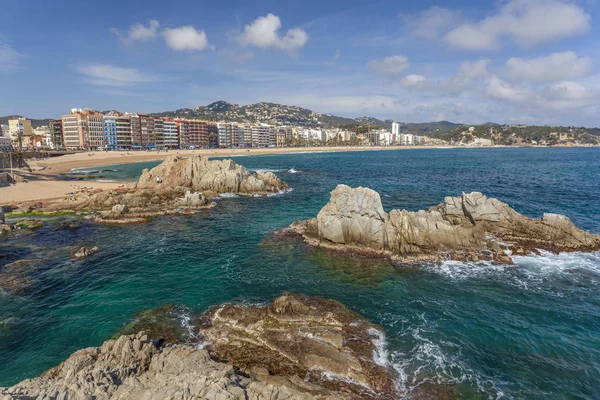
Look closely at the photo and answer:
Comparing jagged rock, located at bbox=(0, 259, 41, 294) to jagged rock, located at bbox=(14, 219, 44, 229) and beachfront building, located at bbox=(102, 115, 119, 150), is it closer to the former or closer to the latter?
jagged rock, located at bbox=(14, 219, 44, 229)

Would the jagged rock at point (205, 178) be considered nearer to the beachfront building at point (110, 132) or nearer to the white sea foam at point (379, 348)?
the white sea foam at point (379, 348)

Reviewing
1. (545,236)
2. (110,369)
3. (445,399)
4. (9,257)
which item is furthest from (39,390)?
(545,236)

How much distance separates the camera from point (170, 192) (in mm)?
50656

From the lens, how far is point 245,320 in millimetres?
17125

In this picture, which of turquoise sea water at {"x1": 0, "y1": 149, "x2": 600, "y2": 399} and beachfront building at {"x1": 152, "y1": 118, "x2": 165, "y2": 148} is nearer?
turquoise sea water at {"x1": 0, "y1": 149, "x2": 600, "y2": 399}

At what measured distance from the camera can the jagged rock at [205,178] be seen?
2199 inches

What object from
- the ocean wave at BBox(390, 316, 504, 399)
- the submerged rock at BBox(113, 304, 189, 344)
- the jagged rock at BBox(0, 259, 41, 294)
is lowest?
the ocean wave at BBox(390, 316, 504, 399)

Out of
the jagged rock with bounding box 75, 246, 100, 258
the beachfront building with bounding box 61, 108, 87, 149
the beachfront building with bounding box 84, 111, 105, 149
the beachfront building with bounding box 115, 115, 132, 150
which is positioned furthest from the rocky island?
the beachfront building with bounding box 61, 108, 87, 149

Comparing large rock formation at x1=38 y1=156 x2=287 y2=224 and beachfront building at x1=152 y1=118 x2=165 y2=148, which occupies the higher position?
beachfront building at x1=152 y1=118 x2=165 y2=148

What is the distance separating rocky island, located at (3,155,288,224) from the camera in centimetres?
4138

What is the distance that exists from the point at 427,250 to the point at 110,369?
2283 centimetres

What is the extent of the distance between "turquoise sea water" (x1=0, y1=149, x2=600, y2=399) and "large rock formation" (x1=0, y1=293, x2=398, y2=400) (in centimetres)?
173

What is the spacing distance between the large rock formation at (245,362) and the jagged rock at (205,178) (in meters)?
38.4

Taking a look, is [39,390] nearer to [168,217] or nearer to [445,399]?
[445,399]
